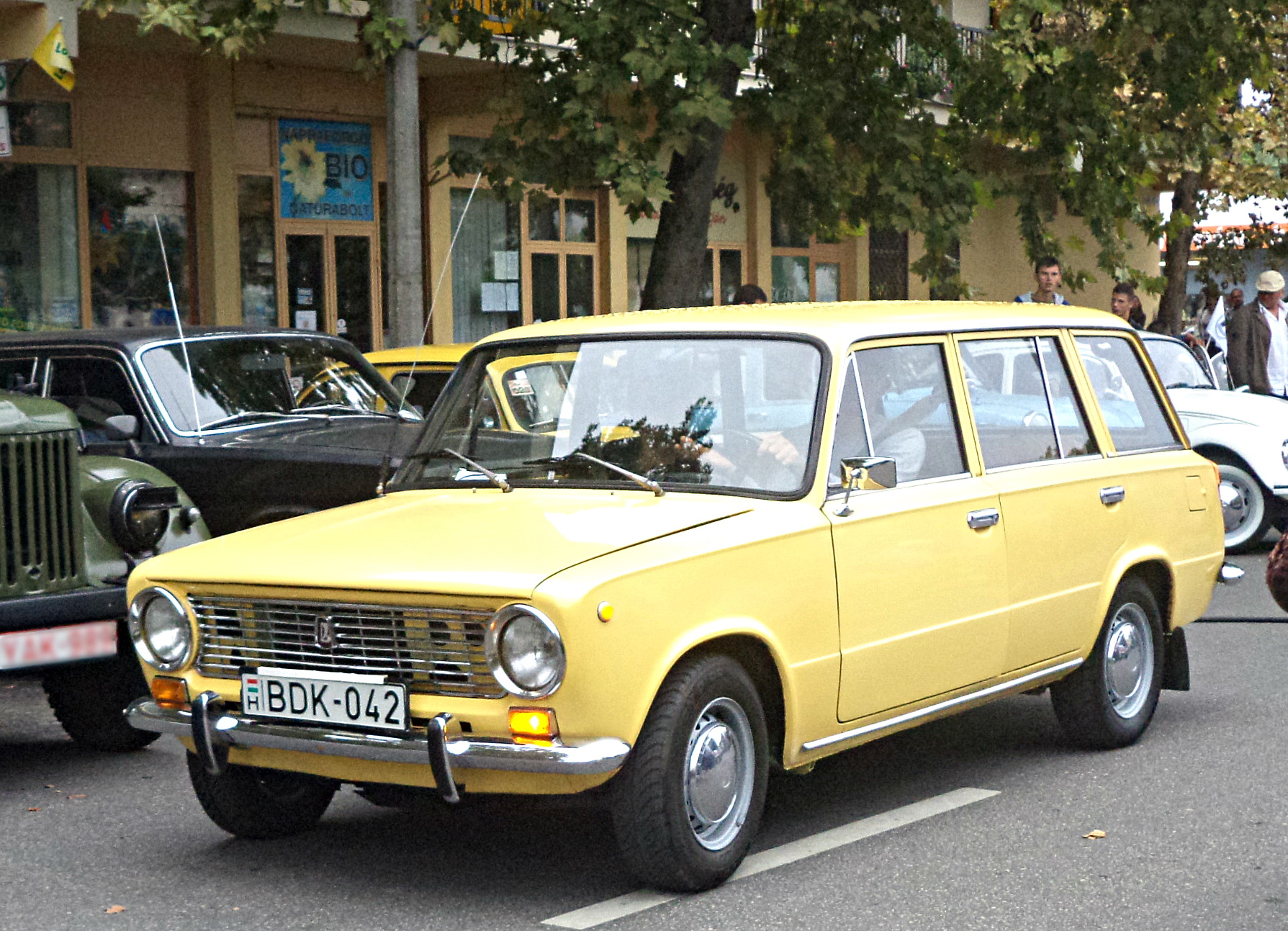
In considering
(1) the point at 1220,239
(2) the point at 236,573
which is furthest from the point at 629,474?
(1) the point at 1220,239

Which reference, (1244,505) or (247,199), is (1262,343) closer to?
(1244,505)

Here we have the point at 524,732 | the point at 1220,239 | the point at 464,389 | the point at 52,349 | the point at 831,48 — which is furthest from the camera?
the point at 1220,239

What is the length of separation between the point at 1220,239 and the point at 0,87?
24.1 m

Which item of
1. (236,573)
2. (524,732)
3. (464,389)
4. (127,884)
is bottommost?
(127,884)

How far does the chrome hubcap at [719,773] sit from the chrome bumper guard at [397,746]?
34 cm

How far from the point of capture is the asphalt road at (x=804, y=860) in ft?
15.7

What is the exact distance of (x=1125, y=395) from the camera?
7211 mm

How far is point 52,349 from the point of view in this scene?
8875 mm

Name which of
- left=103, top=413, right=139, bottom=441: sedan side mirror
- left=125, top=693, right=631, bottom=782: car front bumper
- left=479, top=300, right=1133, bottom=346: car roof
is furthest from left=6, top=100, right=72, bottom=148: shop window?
left=125, top=693, right=631, bottom=782: car front bumper

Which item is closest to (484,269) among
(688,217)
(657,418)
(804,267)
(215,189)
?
(215,189)

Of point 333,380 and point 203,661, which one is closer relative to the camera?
point 203,661

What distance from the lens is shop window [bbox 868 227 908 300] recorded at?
1192 inches

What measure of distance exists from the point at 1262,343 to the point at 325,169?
423 inches

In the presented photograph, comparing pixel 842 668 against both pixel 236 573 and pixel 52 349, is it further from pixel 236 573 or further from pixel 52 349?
pixel 52 349
